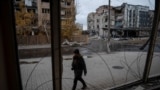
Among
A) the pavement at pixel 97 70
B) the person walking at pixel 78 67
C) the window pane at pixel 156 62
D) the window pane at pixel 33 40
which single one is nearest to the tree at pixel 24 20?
the window pane at pixel 33 40

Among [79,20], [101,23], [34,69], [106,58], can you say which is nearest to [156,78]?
[106,58]

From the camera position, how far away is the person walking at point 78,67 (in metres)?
2.36

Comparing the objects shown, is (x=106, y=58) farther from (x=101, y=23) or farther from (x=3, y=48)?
(x=3, y=48)

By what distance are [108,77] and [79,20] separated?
1191 mm

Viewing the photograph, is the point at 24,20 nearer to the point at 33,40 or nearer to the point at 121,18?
the point at 33,40

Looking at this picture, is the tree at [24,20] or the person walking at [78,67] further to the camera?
the person walking at [78,67]

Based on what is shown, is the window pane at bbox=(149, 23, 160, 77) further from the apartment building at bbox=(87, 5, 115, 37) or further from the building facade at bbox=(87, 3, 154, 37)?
the apartment building at bbox=(87, 5, 115, 37)

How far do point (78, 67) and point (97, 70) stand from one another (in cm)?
40

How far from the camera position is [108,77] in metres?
2.90

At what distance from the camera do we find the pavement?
2094 millimetres

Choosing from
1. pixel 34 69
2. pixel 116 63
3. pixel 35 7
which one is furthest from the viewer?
pixel 116 63

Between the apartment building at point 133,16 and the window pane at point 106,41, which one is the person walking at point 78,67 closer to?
the window pane at point 106,41

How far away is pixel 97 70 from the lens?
2.72 meters

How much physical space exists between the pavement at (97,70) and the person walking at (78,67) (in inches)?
2.2
